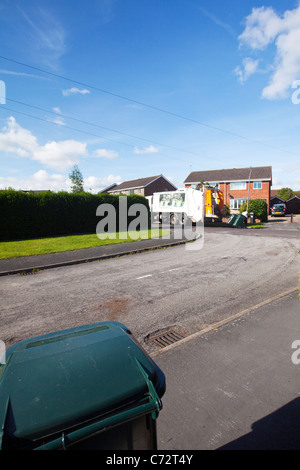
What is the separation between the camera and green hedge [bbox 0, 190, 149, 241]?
54.2ft

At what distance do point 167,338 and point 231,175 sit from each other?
4178 centimetres

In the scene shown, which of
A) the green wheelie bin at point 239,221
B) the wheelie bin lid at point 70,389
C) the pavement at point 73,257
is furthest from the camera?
the green wheelie bin at point 239,221

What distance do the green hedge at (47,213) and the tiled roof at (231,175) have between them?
2612 cm

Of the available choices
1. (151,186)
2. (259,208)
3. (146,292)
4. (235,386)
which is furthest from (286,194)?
(235,386)

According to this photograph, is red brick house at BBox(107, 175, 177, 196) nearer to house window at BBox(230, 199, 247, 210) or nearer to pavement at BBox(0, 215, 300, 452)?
house window at BBox(230, 199, 247, 210)

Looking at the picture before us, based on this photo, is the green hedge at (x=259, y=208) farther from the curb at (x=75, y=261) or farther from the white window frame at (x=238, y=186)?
the curb at (x=75, y=261)

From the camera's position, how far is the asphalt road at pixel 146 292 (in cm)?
497

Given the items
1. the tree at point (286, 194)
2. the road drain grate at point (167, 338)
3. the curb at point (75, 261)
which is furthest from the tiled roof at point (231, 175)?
the road drain grate at point (167, 338)

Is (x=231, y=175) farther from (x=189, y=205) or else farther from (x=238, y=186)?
(x=189, y=205)

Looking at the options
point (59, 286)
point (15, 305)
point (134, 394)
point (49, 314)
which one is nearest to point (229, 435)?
point (134, 394)

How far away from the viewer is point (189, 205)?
24.4 m

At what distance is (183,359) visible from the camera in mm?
3738
